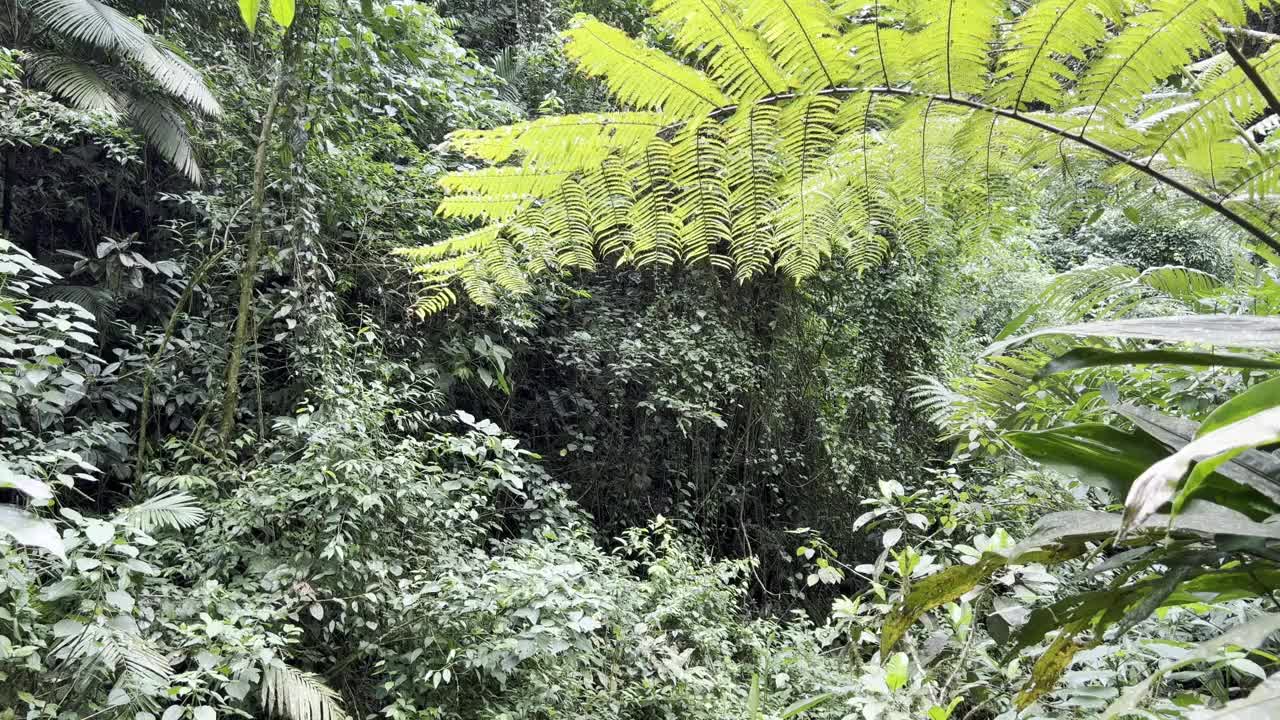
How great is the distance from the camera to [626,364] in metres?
4.27

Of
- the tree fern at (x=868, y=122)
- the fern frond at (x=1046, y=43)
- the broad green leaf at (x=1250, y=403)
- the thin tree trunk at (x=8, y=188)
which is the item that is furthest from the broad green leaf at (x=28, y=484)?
the thin tree trunk at (x=8, y=188)

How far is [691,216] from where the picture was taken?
167 centimetres

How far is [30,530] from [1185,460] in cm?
164

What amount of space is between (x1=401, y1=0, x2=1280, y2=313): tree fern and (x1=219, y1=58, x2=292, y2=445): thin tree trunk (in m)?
1.99

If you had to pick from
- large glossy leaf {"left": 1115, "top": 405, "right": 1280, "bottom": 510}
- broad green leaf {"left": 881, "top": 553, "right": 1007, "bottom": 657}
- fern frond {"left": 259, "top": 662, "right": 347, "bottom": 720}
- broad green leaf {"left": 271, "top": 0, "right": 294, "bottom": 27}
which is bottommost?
fern frond {"left": 259, "top": 662, "right": 347, "bottom": 720}

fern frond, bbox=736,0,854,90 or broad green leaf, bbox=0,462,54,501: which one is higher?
fern frond, bbox=736,0,854,90

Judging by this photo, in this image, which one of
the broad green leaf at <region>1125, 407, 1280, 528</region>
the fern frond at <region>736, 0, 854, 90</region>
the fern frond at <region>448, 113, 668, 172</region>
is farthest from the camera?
the fern frond at <region>448, 113, 668, 172</region>

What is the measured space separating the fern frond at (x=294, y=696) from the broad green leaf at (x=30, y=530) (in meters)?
0.98

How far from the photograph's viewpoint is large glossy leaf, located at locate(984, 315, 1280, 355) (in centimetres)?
63

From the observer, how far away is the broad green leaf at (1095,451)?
77cm

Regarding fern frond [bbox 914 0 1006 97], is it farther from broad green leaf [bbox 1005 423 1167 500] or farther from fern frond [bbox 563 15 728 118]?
broad green leaf [bbox 1005 423 1167 500]

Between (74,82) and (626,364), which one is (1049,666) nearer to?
(626,364)

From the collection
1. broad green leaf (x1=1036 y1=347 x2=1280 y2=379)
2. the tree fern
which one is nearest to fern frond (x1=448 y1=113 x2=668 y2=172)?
the tree fern

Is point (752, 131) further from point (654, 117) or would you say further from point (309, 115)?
point (309, 115)
